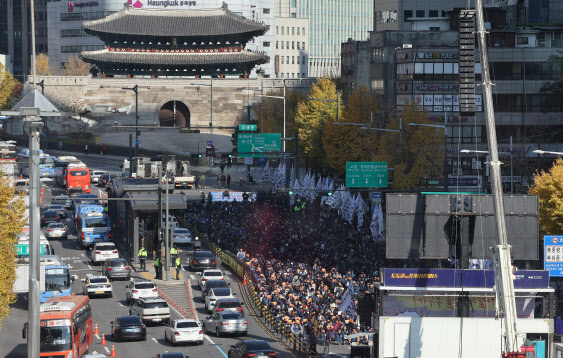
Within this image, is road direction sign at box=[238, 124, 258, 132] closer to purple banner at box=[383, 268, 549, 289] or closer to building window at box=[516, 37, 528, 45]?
building window at box=[516, 37, 528, 45]

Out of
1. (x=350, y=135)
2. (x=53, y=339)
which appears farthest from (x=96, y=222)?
(x=53, y=339)

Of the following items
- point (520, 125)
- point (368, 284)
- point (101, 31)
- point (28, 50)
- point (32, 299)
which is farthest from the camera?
point (28, 50)

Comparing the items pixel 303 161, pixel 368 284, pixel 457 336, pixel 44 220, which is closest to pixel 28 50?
pixel 303 161

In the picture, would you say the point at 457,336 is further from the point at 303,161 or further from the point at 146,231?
the point at 303,161

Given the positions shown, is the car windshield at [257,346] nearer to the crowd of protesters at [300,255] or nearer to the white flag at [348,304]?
the crowd of protesters at [300,255]

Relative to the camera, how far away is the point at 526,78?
294ft

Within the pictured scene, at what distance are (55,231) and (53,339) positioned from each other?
34404 millimetres

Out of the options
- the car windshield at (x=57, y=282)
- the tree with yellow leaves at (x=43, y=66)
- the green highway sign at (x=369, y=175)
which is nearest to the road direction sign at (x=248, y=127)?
the green highway sign at (x=369, y=175)

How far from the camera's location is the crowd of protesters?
4622 centimetres

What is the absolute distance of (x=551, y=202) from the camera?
165ft

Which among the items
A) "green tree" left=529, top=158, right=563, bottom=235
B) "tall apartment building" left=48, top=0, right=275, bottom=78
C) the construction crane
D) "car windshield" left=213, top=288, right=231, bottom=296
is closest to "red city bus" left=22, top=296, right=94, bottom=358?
"car windshield" left=213, top=288, right=231, bottom=296

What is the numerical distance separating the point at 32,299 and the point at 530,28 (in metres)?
75.2

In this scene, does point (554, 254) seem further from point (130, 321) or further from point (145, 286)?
point (145, 286)

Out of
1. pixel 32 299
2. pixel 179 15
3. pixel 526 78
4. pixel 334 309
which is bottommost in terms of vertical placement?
pixel 334 309
